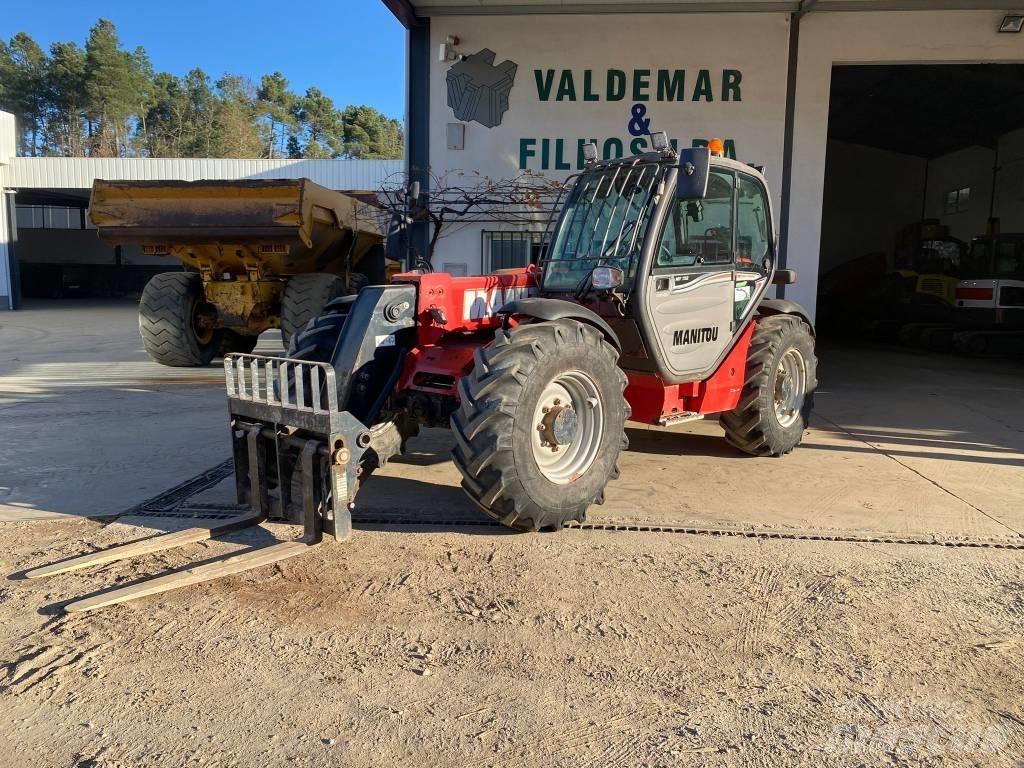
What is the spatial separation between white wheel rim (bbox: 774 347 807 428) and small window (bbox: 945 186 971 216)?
2047cm

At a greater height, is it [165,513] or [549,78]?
[549,78]

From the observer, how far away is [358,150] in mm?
70438

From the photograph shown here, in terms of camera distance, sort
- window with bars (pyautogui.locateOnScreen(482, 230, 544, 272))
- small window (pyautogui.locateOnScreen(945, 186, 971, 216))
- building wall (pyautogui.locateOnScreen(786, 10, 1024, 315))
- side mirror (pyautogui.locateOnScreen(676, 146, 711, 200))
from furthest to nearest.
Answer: small window (pyautogui.locateOnScreen(945, 186, 971, 216))
window with bars (pyautogui.locateOnScreen(482, 230, 544, 272))
building wall (pyautogui.locateOnScreen(786, 10, 1024, 315))
side mirror (pyautogui.locateOnScreen(676, 146, 711, 200))

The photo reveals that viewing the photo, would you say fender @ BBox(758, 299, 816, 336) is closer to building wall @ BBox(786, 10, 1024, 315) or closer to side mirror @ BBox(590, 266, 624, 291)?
side mirror @ BBox(590, 266, 624, 291)

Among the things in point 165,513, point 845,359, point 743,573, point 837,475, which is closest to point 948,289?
point 845,359

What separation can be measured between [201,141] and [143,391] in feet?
192

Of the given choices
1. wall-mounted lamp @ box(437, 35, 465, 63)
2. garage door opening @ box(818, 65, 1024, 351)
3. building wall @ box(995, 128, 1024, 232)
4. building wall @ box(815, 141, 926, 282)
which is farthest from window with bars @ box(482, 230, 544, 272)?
building wall @ box(815, 141, 926, 282)

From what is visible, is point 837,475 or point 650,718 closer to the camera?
point 650,718

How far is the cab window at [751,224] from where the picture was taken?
5.90 m

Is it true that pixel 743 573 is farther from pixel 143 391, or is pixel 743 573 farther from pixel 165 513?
pixel 143 391

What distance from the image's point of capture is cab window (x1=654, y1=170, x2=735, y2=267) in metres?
5.34

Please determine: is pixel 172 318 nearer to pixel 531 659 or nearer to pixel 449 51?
pixel 449 51

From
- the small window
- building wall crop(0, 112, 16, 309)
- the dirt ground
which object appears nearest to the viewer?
the dirt ground

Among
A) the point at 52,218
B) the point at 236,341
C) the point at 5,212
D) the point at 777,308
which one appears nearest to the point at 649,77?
the point at 777,308
